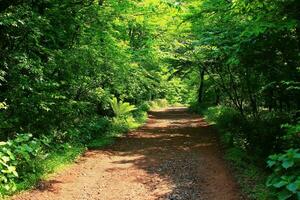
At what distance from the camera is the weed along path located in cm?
865

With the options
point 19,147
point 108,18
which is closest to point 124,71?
point 108,18

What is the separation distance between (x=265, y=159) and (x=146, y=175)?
3.03 metres

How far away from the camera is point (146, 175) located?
406 inches

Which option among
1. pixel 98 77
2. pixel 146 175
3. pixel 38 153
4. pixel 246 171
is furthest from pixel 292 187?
pixel 98 77

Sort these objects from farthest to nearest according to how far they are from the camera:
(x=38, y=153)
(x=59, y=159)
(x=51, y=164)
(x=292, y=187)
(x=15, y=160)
→ (x=59, y=159) → (x=51, y=164) → (x=38, y=153) → (x=15, y=160) → (x=292, y=187)

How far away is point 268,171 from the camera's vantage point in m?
9.48

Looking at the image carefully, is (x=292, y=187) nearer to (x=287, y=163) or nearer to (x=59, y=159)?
(x=287, y=163)

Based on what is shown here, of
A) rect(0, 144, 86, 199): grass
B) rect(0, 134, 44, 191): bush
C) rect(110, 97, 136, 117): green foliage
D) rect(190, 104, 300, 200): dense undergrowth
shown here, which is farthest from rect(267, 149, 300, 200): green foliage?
rect(110, 97, 136, 117): green foliage

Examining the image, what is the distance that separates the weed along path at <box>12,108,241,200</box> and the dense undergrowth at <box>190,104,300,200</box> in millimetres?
408

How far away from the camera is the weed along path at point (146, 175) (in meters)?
8.65

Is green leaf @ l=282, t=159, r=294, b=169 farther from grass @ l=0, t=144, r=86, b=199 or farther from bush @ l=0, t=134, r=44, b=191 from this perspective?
grass @ l=0, t=144, r=86, b=199

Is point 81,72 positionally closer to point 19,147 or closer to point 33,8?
point 33,8

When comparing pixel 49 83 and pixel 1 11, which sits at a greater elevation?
pixel 1 11

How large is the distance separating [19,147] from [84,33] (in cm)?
628
